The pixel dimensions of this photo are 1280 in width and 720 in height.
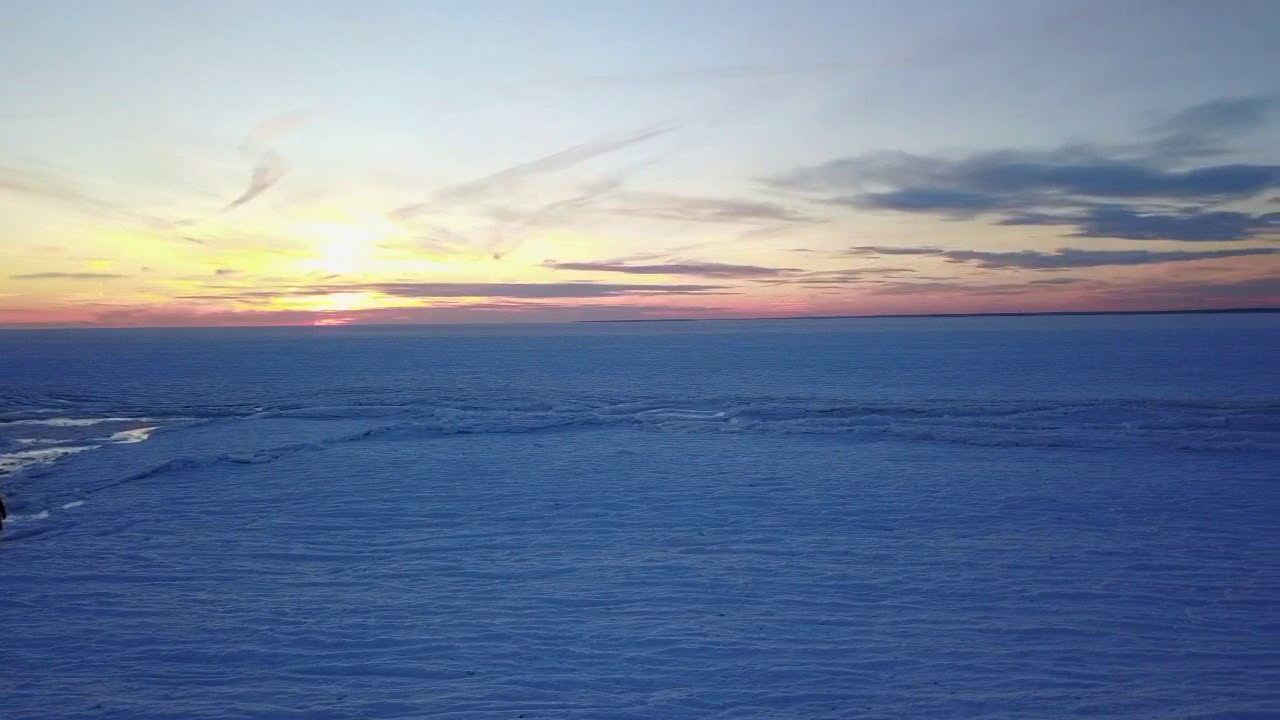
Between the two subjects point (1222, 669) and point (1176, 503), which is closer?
point (1222, 669)

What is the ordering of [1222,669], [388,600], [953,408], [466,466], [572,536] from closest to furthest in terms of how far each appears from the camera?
[1222,669], [388,600], [572,536], [466,466], [953,408]

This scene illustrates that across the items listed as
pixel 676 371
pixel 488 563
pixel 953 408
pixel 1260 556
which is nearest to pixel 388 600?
pixel 488 563

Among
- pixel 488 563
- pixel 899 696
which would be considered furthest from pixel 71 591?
pixel 899 696

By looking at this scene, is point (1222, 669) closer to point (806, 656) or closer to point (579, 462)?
point (806, 656)

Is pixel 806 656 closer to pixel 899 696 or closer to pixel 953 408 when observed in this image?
pixel 899 696

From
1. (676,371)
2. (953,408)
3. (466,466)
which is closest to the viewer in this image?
(466,466)

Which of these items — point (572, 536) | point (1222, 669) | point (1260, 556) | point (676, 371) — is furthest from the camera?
point (676, 371)
